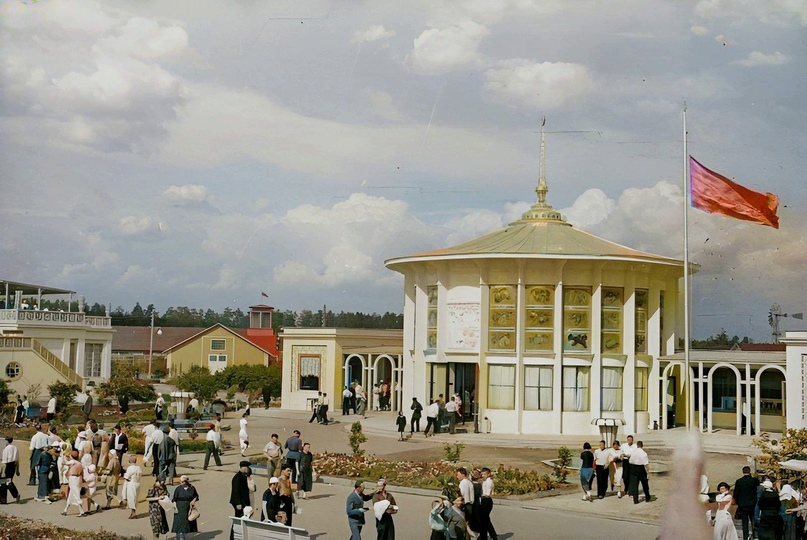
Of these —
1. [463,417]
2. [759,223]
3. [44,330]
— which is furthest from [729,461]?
[44,330]

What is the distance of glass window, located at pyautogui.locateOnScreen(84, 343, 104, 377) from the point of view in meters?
56.3

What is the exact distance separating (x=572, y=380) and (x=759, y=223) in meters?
11.7

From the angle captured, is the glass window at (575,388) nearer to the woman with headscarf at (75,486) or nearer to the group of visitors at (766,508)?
the group of visitors at (766,508)

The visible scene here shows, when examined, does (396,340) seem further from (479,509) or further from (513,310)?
(479,509)

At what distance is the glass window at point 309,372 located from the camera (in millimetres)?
45188

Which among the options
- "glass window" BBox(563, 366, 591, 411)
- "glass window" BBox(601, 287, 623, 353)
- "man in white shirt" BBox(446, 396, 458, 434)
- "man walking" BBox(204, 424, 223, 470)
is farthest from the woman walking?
"glass window" BBox(601, 287, 623, 353)

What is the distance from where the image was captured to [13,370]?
47.3m

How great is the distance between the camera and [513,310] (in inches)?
1342

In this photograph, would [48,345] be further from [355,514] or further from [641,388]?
[355,514]

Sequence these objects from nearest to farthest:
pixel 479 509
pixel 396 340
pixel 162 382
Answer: pixel 479 509
pixel 396 340
pixel 162 382

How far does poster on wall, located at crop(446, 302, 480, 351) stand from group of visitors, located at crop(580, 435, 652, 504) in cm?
1345

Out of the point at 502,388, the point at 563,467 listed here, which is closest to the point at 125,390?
the point at 502,388

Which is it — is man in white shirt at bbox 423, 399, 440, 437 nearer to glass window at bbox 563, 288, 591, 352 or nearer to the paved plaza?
the paved plaza

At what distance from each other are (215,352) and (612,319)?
45.9 meters
